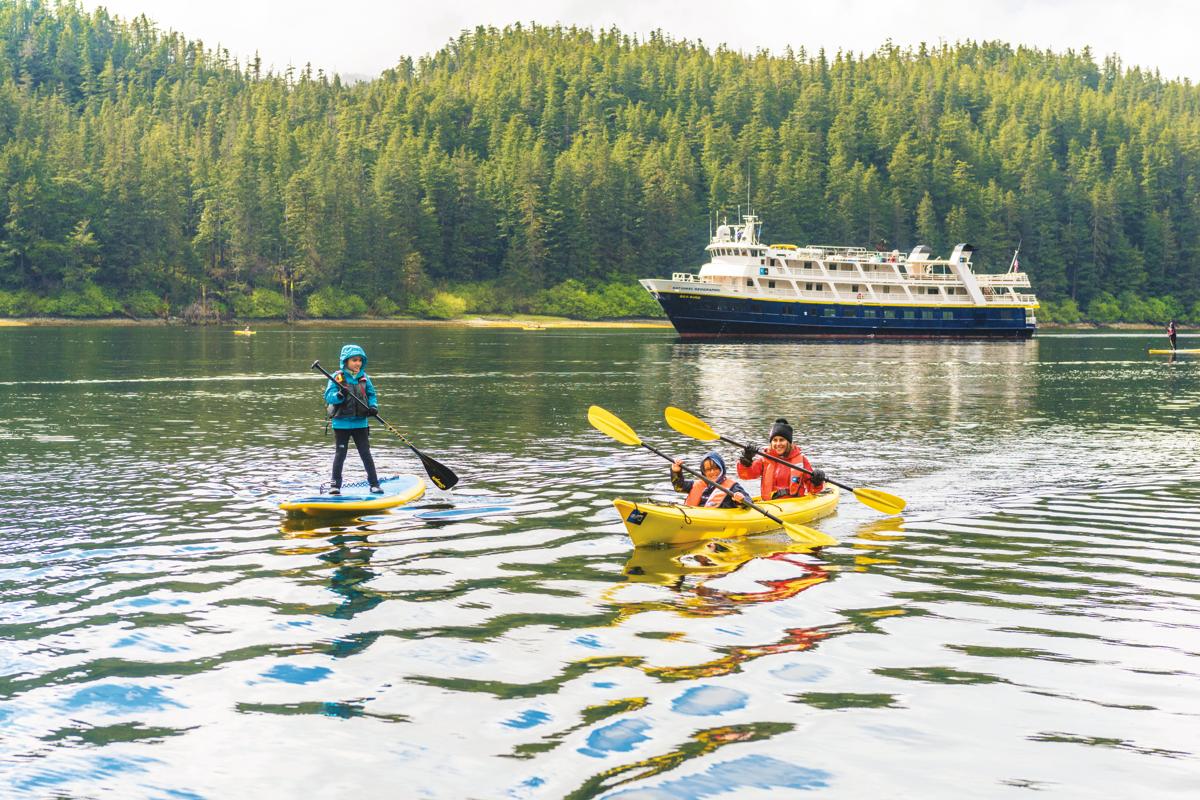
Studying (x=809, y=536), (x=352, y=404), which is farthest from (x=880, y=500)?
(x=352, y=404)

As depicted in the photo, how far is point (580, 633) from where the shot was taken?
37.9 ft

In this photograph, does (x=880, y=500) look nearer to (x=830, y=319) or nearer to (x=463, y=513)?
(x=463, y=513)

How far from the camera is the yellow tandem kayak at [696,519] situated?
15.5 m

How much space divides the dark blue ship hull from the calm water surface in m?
69.3

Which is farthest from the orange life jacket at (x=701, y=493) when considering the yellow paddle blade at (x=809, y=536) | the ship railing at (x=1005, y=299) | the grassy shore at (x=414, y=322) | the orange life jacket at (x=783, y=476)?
the grassy shore at (x=414, y=322)

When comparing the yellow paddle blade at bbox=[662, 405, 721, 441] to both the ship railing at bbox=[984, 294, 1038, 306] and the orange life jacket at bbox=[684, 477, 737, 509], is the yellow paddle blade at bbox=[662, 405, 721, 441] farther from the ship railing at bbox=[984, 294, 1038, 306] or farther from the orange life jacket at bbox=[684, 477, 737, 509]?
the ship railing at bbox=[984, 294, 1038, 306]

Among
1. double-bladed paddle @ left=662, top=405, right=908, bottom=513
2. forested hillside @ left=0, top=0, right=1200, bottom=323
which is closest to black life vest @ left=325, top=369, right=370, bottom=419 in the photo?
double-bladed paddle @ left=662, top=405, right=908, bottom=513

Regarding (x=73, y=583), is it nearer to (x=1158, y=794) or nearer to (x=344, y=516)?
(x=344, y=516)

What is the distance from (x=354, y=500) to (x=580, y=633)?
295 inches

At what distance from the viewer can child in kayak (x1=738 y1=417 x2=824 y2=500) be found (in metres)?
18.2

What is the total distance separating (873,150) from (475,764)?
201m

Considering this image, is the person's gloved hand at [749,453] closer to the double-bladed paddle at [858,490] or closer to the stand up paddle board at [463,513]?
the double-bladed paddle at [858,490]

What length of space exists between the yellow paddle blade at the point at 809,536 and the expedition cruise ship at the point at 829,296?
255ft

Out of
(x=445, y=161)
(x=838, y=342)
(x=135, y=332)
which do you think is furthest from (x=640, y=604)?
(x=445, y=161)
